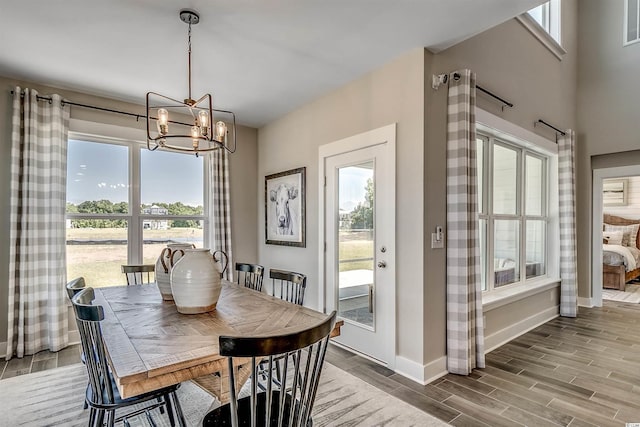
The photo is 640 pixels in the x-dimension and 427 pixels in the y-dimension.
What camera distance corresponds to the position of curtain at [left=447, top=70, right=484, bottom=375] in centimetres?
279

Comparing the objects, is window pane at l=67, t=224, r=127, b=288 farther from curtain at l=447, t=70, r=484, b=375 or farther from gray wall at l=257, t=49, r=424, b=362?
curtain at l=447, t=70, r=484, b=375

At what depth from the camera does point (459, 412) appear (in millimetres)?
2254

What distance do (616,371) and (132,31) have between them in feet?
16.0

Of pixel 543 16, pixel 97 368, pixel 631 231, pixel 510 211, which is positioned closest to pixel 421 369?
pixel 97 368

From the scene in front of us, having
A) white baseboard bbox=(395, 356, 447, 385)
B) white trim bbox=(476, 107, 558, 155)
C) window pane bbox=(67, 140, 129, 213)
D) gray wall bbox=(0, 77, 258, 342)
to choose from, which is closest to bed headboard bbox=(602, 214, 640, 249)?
white trim bbox=(476, 107, 558, 155)

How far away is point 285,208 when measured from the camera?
14.5ft

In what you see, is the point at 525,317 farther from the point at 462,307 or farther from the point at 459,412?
the point at 459,412

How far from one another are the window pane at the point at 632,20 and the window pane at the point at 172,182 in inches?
255

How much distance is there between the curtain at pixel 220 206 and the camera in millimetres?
4488

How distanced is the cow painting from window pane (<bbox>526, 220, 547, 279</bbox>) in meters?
3.10

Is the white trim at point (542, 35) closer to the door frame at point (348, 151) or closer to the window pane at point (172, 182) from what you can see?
the door frame at point (348, 151)

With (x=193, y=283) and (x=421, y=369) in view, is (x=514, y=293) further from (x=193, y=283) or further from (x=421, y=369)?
(x=193, y=283)

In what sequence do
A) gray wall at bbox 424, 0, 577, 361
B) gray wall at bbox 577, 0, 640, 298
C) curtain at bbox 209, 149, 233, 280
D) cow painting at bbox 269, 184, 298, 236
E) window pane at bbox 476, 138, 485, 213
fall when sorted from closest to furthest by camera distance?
1. gray wall at bbox 424, 0, 577, 361
2. window pane at bbox 476, 138, 485, 213
3. cow painting at bbox 269, 184, 298, 236
4. curtain at bbox 209, 149, 233, 280
5. gray wall at bbox 577, 0, 640, 298

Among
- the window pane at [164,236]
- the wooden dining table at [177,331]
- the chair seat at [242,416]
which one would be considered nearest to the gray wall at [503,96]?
the wooden dining table at [177,331]
